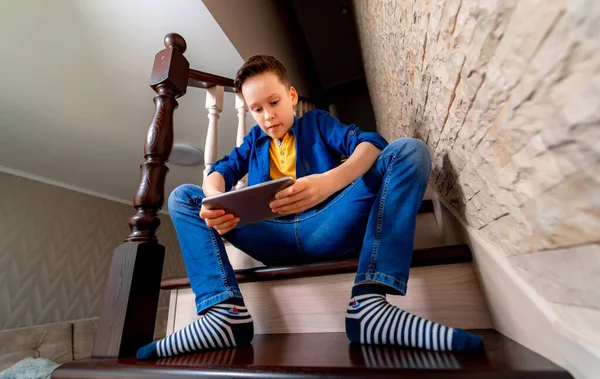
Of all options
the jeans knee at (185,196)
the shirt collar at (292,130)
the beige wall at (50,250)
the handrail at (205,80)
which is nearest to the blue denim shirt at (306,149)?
the shirt collar at (292,130)

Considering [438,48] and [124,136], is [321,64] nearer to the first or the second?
[124,136]

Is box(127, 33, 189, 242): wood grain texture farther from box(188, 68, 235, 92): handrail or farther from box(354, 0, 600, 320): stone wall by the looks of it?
box(354, 0, 600, 320): stone wall

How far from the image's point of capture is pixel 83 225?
7.56ft

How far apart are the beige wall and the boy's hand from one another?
2.20 meters

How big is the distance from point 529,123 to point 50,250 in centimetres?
267

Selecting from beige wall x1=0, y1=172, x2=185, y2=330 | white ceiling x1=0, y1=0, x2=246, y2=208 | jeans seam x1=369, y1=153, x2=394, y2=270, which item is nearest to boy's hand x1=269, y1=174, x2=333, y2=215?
jeans seam x1=369, y1=153, x2=394, y2=270

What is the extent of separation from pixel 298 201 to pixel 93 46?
1.24 m

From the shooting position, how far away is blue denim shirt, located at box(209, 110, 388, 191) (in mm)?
728

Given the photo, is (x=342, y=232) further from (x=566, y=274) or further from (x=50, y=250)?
(x=50, y=250)

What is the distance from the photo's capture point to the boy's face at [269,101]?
72cm

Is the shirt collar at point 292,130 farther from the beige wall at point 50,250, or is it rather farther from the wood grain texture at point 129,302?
the beige wall at point 50,250

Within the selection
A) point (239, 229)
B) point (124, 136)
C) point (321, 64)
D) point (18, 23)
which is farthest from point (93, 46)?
point (321, 64)

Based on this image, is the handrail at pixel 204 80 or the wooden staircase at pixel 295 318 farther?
the handrail at pixel 204 80

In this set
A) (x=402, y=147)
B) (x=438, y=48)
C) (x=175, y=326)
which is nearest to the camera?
(x=438, y=48)
